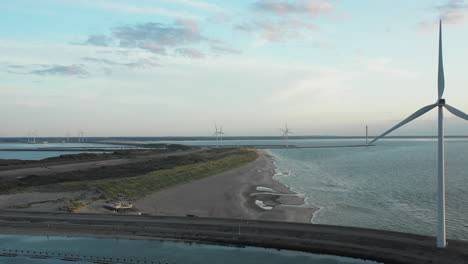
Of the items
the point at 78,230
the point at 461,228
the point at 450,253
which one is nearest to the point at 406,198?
the point at 461,228

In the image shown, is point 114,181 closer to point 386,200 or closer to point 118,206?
point 118,206

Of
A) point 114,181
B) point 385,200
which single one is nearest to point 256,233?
point 385,200

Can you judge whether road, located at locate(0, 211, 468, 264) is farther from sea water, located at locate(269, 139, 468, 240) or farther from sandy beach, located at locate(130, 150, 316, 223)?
sea water, located at locate(269, 139, 468, 240)

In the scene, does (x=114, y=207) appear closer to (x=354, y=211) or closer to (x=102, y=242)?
(x=102, y=242)

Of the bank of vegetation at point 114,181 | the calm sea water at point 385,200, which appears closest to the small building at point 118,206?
the bank of vegetation at point 114,181

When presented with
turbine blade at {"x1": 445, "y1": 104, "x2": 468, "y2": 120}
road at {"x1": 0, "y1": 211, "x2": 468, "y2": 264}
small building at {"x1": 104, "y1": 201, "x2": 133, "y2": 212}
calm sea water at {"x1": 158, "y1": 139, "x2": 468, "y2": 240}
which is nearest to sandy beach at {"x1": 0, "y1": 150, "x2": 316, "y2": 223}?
small building at {"x1": 104, "y1": 201, "x2": 133, "y2": 212}
